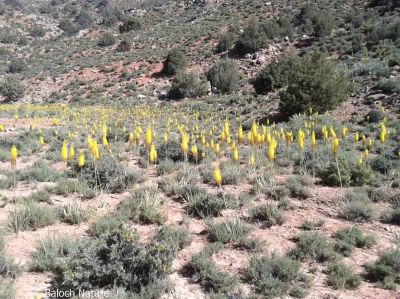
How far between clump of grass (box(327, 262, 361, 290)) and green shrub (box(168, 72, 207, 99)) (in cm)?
2273

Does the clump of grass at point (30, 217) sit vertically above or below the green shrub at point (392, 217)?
above

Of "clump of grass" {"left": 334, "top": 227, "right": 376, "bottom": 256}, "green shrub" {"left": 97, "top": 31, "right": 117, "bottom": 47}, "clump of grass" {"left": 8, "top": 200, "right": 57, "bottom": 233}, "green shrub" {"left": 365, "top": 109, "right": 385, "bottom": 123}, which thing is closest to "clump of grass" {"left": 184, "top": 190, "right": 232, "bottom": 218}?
"clump of grass" {"left": 334, "top": 227, "right": 376, "bottom": 256}

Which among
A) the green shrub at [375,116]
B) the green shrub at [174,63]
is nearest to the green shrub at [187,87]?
the green shrub at [174,63]

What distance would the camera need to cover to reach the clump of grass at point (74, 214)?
17.0 feet

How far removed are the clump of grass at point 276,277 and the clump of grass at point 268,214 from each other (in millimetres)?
1068

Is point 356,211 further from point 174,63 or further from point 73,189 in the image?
point 174,63

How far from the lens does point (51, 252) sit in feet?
13.4

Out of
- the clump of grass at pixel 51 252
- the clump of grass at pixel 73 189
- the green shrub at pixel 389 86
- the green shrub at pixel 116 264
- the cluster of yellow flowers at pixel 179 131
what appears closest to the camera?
the green shrub at pixel 116 264

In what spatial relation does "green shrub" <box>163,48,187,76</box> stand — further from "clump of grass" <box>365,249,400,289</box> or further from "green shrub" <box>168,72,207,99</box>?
"clump of grass" <box>365,249,400,289</box>

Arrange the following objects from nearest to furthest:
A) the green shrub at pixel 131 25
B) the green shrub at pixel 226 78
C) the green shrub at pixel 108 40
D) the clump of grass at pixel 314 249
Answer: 1. the clump of grass at pixel 314 249
2. the green shrub at pixel 226 78
3. the green shrub at pixel 108 40
4. the green shrub at pixel 131 25

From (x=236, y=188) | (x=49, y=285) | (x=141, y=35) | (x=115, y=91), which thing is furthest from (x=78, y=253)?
(x=141, y=35)

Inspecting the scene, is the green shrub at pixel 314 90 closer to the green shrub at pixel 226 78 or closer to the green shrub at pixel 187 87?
the green shrub at pixel 226 78

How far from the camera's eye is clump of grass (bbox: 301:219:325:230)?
16.4 ft

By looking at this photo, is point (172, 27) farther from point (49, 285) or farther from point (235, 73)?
point (49, 285)
